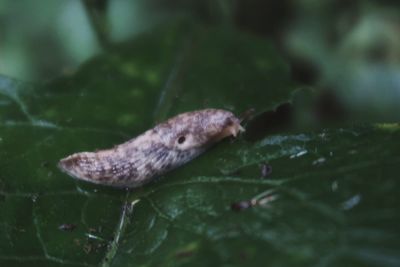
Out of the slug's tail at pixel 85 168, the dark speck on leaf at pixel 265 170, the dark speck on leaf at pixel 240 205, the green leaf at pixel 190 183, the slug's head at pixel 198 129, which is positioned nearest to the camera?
the green leaf at pixel 190 183

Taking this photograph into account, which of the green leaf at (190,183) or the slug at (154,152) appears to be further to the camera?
the slug at (154,152)

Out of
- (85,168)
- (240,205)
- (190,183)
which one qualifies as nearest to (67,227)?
(85,168)

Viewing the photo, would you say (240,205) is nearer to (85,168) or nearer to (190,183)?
(190,183)

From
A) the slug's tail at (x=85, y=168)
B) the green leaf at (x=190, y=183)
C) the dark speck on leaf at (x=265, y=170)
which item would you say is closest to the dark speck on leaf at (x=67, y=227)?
the green leaf at (x=190, y=183)

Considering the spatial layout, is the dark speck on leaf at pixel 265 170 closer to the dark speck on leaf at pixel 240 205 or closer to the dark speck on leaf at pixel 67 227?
the dark speck on leaf at pixel 240 205

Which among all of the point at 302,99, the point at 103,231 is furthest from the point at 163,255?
the point at 302,99

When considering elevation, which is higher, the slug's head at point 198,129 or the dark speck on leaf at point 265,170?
the slug's head at point 198,129

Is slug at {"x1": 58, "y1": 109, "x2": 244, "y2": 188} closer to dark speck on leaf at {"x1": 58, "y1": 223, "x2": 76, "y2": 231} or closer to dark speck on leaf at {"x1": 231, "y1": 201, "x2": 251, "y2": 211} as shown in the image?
dark speck on leaf at {"x1": 58, "y1": 223, "x2": 76, "y2": 231}
